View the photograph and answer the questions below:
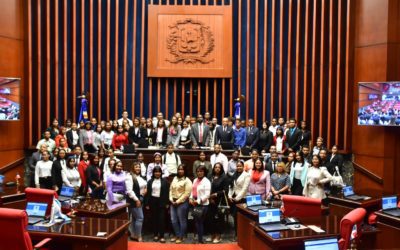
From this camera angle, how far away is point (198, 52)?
12.4 m

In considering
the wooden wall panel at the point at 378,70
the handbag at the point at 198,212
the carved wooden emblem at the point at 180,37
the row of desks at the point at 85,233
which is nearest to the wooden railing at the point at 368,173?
the wooden wall panel at the point at 378,70

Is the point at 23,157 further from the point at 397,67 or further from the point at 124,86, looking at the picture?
the point at 397,67

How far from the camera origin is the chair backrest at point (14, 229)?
172 inches

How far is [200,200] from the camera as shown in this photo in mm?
7629

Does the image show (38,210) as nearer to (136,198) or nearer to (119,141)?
(136,198)

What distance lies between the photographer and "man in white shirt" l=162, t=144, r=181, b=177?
907cm

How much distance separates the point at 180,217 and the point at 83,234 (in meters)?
3.01

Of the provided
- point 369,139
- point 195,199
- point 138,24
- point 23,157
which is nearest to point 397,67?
point 369,139

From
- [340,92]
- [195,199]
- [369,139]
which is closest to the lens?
[195,199]

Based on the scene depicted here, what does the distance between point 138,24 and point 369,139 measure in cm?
670

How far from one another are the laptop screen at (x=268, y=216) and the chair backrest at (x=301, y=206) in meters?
0.83

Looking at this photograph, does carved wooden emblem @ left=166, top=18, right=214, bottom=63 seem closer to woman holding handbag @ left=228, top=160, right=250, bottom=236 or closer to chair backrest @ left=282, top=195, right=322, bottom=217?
woman holding handbag @ left=228, top=160, right=250, bottom=236

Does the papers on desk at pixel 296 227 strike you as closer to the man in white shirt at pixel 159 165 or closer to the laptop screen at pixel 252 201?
the laptop screen at pixel 252 201

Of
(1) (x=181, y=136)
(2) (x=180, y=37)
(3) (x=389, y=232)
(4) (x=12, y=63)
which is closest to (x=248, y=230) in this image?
(3) (x=389, y=232)
